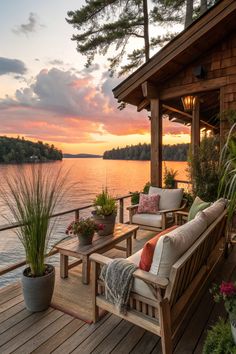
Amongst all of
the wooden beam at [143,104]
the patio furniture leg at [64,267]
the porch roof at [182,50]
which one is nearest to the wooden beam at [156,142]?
the porch roof at [182,50]

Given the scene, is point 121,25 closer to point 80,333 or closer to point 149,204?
point 149,204

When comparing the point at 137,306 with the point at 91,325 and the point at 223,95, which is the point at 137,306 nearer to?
the point at 91,325

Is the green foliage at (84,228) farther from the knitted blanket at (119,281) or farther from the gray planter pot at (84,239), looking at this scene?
the knitted blanket at (119,281)

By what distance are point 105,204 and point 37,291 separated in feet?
4.98

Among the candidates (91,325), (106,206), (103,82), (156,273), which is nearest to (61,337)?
(91,325)

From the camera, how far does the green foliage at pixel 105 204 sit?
136 inches

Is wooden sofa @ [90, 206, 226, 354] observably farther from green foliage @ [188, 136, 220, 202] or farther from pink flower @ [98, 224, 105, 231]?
green foliage @ [188, 136, 220, 202]

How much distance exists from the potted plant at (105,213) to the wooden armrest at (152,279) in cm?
158

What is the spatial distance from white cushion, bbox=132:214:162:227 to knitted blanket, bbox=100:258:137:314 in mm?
2490

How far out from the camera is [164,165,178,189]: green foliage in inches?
285

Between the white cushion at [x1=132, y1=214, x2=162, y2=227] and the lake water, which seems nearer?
the lake water

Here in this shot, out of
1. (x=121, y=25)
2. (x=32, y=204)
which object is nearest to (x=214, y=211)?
(x=32, y=204)

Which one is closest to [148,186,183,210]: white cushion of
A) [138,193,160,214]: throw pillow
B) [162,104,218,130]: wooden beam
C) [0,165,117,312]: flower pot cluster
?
[138,193,160,214]: throw pillow

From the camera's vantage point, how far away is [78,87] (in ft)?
28.2
